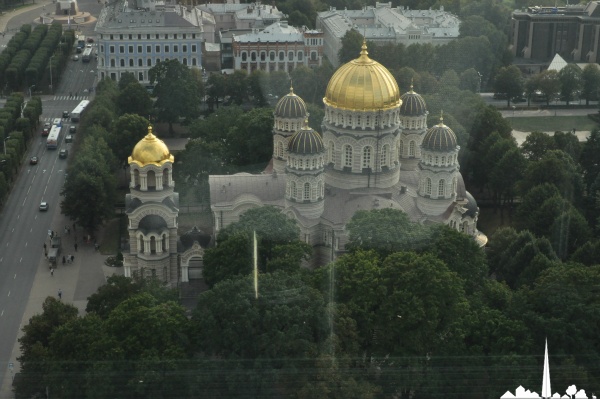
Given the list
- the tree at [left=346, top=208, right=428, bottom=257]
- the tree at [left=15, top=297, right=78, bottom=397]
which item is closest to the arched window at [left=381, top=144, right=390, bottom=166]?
the tree at [left=346, top=208, right=428, bottom=257]

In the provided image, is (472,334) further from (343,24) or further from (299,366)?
(343,24)

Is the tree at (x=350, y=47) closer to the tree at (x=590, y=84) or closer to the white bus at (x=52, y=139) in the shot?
the tree at (x=590, y=84)

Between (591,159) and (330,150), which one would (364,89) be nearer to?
(330,150)

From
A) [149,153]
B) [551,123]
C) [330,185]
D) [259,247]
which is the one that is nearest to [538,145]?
[330,185]

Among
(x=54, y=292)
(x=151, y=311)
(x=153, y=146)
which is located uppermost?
(x=153, y=146)

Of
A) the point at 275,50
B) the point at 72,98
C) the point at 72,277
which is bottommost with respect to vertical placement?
the point at 72,277

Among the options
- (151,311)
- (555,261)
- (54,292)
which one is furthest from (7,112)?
(555,261)
